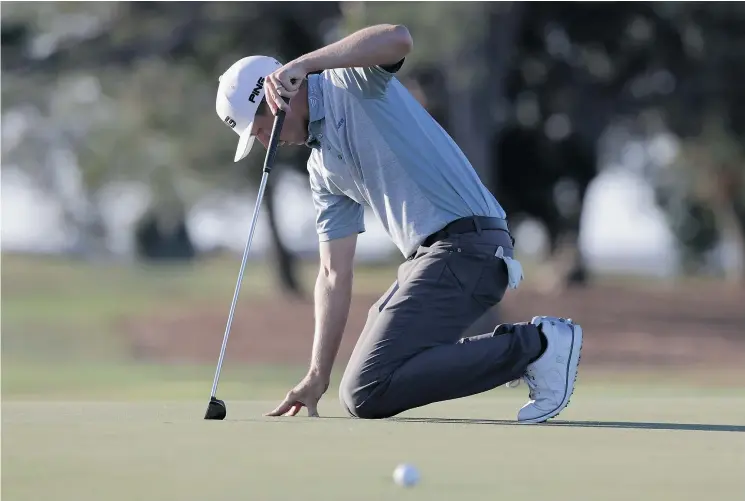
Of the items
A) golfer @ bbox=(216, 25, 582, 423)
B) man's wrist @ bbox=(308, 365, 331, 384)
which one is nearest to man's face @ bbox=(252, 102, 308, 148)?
golfer @ bbox=(216, 25, 582, 423)

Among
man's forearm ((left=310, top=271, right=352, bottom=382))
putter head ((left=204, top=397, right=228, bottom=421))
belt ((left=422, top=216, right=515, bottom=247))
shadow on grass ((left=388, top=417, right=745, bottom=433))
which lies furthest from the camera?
man's forearm ((left=310, top=271, right=352, bottom=382))

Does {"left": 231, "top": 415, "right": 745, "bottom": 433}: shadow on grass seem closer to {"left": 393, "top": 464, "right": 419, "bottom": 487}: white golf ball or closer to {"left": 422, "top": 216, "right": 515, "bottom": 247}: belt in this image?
{"left": 422, "top": 216, "right": 515, "bottom": 247}: belt

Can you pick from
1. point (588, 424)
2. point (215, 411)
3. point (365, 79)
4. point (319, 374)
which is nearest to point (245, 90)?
point (365, 79)

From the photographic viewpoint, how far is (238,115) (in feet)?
20.8

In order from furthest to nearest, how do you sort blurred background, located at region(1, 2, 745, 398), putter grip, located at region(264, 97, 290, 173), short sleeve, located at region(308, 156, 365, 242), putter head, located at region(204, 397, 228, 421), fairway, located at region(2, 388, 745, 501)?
Answer: 1. blurred background, located at region(1, 2, 745, 398)
2. short sleeve, located at region(308, 156, 365, 242)
3. putter grip, located at region(264, 97, 290, 173)
4. putter head, located at region(204, 397, 228, 421)
5. fairway, located at region(2, 388, 745, 501)

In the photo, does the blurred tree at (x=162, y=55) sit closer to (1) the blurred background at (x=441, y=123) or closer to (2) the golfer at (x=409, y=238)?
(1) the blurred background at (x=441, y=123)

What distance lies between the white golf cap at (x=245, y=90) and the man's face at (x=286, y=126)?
0.10ft

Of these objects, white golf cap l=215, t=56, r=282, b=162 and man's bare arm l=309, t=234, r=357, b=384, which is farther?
man's bare arm l=309, t=234, r=357, b=384

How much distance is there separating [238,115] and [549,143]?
22937 millimetres

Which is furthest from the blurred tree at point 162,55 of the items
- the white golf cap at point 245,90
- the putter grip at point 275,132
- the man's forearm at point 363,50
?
the man's forearm at point 363,50

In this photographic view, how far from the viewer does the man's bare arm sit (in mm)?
6539

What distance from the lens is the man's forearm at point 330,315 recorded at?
6.53m

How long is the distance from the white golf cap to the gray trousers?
969mm

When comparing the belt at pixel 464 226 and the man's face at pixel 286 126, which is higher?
the man's face at pixel 286 126
